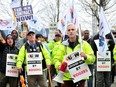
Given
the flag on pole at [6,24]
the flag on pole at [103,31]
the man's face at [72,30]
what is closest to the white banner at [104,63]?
the flag on pole at [103,31]

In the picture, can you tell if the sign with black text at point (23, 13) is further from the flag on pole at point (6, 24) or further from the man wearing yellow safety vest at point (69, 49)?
the man wearing yellow safety vest at point (69, 49)

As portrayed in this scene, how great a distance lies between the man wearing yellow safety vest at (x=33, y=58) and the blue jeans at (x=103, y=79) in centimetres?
166

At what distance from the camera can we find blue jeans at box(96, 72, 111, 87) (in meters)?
9.66

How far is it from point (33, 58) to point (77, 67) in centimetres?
230

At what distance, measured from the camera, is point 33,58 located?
8.77 m

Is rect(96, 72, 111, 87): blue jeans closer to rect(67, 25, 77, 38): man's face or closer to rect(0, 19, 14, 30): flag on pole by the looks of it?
rect(67, 25, 77, 38): man's face

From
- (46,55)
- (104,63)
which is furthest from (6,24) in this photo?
(46,55)

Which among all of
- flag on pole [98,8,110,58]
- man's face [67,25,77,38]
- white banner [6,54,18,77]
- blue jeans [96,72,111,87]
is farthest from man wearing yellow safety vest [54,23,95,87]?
blue jeans [96,72,111,87]

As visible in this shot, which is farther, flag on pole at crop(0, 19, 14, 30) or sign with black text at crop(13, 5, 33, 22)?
flag on pole at crop(0, 19, 14, 30)

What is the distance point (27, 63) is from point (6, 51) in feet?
2.90

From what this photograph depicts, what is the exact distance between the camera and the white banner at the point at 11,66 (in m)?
9.25

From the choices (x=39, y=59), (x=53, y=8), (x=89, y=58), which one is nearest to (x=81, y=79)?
(x=89, y=58)

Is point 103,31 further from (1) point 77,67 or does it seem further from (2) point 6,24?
(2) point 6,24

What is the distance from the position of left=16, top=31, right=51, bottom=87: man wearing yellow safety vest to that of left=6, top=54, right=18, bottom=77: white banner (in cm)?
59
